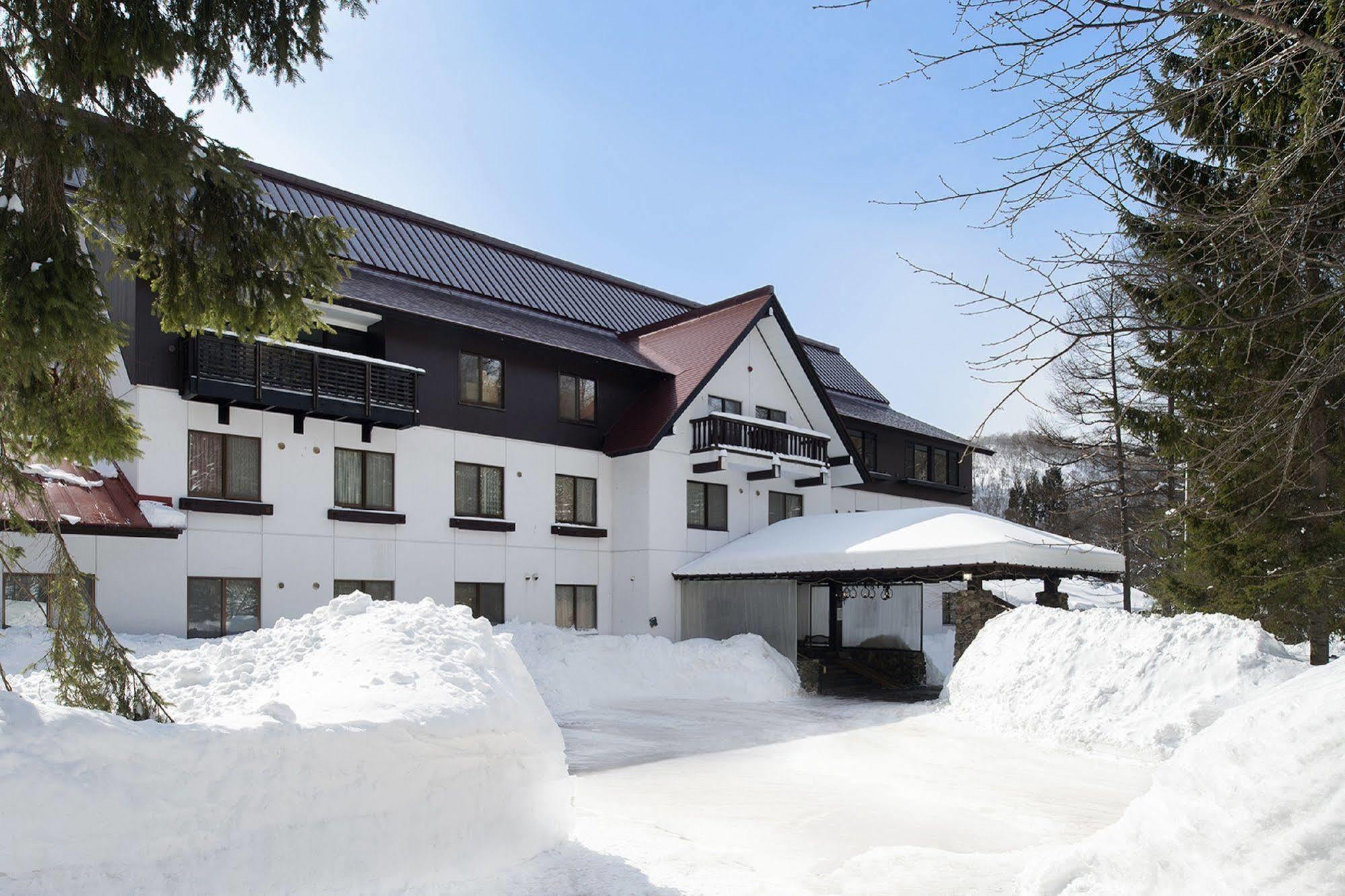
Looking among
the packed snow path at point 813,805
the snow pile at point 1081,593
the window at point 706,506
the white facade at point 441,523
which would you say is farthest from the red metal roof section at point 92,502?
the snow pile at point 1081,593

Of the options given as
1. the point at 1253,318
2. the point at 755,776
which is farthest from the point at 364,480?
the point at 1253,318

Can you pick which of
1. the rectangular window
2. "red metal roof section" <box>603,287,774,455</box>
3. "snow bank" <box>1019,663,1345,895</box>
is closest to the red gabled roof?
"red metal roof section" <box>603,287,774,455</box>

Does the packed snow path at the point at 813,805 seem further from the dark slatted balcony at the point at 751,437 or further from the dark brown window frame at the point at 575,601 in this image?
the dark slatted balcony at the point at 751,437

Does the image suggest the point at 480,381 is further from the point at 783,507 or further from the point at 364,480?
the point at 783,507

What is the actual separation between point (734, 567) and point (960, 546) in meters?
6.47

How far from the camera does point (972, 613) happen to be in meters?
21.7

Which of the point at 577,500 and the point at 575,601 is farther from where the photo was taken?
the point at 577,500

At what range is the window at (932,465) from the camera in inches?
1516

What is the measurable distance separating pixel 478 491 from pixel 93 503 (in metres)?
8.95

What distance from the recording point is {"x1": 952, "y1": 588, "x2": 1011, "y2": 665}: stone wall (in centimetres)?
2155

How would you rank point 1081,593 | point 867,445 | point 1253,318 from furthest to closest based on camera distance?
point 1081,593, point 867,445, point 1253,318

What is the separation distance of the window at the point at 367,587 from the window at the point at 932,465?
22242 millimetres

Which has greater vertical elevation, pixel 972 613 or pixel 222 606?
pixel 222 606

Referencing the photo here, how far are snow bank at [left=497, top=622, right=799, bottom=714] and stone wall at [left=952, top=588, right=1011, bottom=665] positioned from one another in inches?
164
